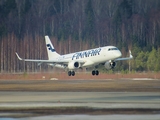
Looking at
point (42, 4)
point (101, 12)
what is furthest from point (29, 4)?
point (101, 12)

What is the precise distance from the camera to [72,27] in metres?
161

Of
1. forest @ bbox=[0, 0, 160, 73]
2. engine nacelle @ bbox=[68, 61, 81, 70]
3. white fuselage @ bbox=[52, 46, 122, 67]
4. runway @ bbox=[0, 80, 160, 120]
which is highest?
forest @ bbox=[0, 0, 160, 73]

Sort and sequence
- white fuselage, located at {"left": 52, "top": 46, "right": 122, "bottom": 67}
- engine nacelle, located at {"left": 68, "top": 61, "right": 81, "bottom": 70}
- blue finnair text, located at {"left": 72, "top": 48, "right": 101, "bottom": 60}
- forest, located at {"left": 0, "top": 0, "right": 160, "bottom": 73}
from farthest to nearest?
forest, located at {"left": 0, "top": 0, "right": 160, "bottom": 73} < engine nacelle, located at {"left": 68, "top": 61, "right": 81, "bottom": 70} < blue finnair text, located at {"left": 72, "top": 48, "right": 101, "bottom": 60} < white fuselage, located at {"left": 52, "top": 46, "right": 122, "bottom": 67}

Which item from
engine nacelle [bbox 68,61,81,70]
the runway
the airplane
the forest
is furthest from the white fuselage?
the forest

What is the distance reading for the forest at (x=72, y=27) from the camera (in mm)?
125875

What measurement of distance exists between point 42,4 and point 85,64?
111 m

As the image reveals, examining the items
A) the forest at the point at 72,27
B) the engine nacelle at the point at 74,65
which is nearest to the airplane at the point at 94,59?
the engine nacelle at the point at 74,65

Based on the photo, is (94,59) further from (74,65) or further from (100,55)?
(74,65)

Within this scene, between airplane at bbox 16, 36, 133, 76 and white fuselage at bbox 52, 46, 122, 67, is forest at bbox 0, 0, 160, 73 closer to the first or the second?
airplane at bbox 16, 36, 133, 76

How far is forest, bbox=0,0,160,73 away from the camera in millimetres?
125875

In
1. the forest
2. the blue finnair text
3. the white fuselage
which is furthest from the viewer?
the forest

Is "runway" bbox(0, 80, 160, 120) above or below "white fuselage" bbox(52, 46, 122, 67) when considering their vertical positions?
below

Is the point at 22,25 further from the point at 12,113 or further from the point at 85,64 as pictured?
the point at 12,113

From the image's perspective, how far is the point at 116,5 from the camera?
173875 mm
